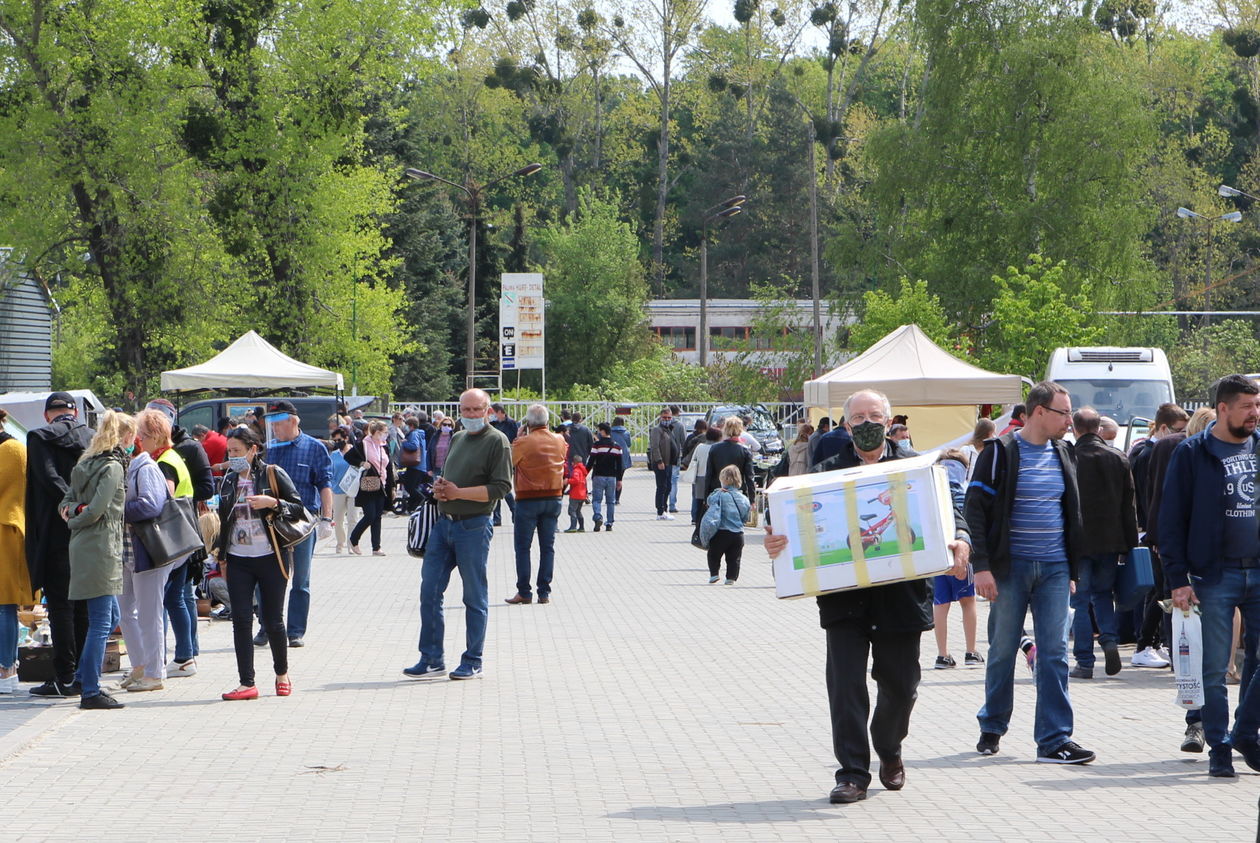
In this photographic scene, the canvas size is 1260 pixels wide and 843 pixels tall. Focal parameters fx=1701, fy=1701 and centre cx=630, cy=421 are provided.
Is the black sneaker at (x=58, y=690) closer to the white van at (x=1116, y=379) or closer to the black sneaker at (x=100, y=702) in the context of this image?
the black sneaker at (x=100, y=702)

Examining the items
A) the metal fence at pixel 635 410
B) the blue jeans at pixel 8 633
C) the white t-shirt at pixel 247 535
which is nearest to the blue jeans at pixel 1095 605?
the white t-shirt at pixel 247 535

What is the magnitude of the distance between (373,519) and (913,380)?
23.7 feet

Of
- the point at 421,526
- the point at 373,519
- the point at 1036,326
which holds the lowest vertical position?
the point at 373,519

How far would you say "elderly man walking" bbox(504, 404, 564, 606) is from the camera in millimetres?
15930

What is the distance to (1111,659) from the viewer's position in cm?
1155

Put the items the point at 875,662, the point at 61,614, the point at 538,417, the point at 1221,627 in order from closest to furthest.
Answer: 1. the point at 875,662
2. the point at 1221,627
3. the point at 61,614
4. the point at 538,417

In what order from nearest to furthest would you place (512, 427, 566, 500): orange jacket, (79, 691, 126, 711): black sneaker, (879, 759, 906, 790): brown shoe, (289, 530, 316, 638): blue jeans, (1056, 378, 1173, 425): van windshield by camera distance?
1. (879, 759, 906, 790): brown shoe
2. (79, 691, 126, 711): black sneaker
3. (289, 530, 316, 638): blue jeans
4. (512, 427, 566, 500): orange jacket
5. (1056, 378, 1173, 425): van windshield

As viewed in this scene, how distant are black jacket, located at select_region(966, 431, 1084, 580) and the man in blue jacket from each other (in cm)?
41

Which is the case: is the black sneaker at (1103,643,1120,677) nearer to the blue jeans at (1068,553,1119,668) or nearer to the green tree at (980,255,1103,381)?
the blue jeans at (1068,553,1119,668)

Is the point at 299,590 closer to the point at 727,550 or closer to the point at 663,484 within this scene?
the point at 727,550

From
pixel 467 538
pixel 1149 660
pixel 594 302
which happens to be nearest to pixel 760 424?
pixel 594 302

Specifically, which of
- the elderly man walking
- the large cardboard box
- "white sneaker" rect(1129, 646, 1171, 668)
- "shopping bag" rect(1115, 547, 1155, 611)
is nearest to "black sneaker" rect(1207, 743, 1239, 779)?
the large cardboard box

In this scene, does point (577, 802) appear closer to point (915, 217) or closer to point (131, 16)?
point (131, 16)

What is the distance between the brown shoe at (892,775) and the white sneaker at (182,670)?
5.68 meters
